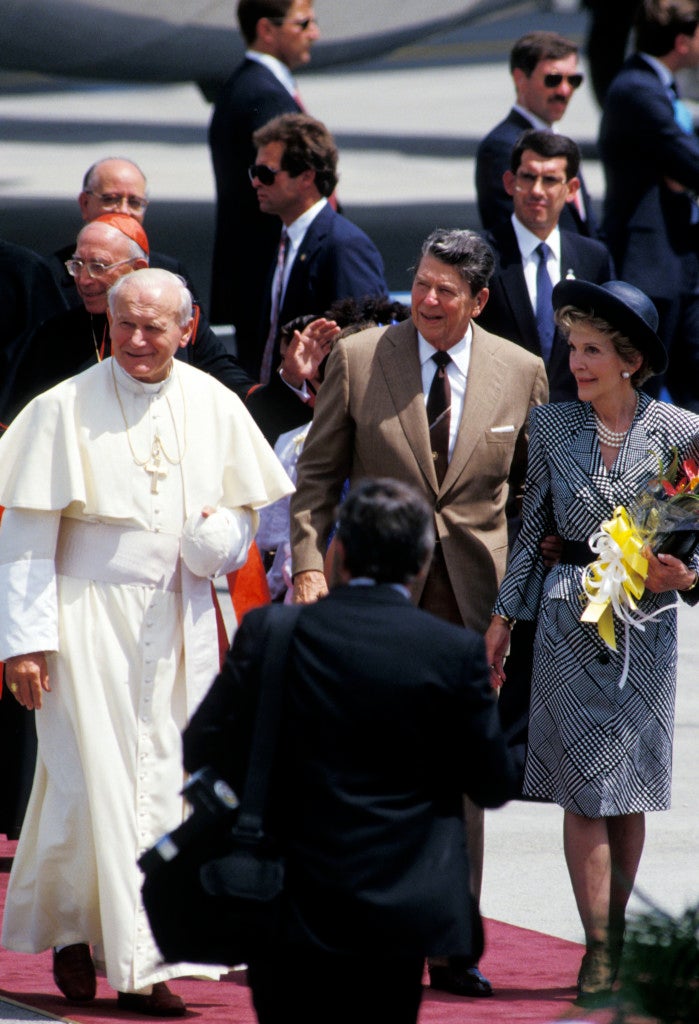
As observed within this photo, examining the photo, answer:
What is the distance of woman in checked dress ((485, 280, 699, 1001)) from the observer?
4633mm

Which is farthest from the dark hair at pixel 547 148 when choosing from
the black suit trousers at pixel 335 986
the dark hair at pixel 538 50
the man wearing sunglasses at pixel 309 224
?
the black suit trousers at pixel 335 986

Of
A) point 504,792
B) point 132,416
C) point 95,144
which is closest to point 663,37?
point 132,416

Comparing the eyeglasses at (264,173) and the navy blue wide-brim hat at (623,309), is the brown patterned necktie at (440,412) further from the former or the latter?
the eyeglasses at (264,173)

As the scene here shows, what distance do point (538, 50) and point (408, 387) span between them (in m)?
3.77

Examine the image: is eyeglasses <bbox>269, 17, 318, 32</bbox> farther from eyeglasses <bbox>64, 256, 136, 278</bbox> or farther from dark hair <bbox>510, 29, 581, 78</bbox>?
eyeglasses <bbox>64, 256, 136, 278</bbox>

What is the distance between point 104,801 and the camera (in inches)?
179

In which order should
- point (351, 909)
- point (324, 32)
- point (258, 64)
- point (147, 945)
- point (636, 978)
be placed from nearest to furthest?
1. point (636, 978)
2. point (351, 909)
3. point (147, 945)
4. point (258, 64)
5. point (324, 32)

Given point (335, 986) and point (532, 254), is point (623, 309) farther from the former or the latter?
point (335, 986)

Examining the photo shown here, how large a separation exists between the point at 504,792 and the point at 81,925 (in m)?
1.80

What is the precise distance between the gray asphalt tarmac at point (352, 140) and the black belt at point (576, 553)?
29.9ft

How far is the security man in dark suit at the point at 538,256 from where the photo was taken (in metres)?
6.41

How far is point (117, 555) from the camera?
15.2 feet

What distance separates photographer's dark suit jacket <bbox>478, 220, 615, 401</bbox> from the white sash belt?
6.33 ft

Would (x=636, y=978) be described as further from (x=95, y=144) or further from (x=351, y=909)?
(x=95, y=144)
